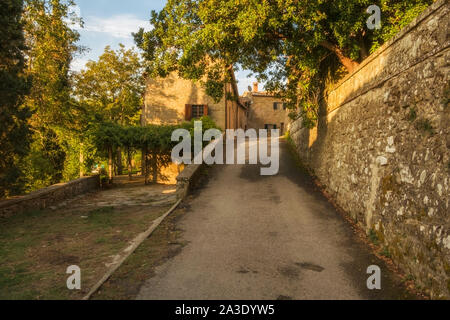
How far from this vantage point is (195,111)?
24.8 metres

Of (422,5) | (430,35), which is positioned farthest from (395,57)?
(422,5)

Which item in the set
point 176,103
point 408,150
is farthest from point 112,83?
point 408,150

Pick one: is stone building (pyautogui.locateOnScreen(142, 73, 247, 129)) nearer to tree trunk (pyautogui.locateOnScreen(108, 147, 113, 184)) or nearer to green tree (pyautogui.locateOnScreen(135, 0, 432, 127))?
tree trunk (pyautogui.locateOnScreen(108, 147, 113, 184))

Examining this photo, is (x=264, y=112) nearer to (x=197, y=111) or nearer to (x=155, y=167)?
(x=197, y=111)

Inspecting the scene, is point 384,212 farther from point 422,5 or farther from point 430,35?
point 422,5

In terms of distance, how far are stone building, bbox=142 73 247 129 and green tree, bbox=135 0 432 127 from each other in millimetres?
10858

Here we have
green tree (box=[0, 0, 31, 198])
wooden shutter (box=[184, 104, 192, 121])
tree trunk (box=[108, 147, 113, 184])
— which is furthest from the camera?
wooden shutter (box=[184, 104, 192, 121])

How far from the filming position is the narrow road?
14.5 feet

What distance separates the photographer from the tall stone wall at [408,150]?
397cm

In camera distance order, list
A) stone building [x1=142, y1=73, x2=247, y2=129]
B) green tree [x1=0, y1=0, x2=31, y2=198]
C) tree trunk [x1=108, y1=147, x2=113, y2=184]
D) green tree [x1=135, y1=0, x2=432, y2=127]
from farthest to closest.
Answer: stone building [x1=142, y1=73, x2=247, y2=129] < tree trunk [x1=108, y1=147, x2=113, y2=184] < green tree [x1=0, y1=0, x2=31, y2=198] < green tree [x1=135, y1=0, x2=432, y2=127]

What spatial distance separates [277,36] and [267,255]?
8.08m

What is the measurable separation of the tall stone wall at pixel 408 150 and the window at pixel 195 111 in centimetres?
1708

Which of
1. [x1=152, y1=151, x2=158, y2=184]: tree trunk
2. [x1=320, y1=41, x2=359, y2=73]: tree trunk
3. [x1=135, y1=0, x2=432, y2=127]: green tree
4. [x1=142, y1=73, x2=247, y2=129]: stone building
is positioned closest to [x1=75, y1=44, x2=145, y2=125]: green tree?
[x1=142, y1=73, x2=247, y2=129]: stone building
